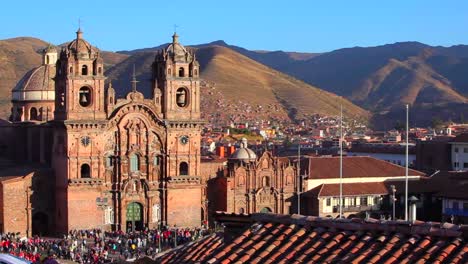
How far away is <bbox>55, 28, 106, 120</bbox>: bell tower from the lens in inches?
2800

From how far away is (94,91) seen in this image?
72000 mm

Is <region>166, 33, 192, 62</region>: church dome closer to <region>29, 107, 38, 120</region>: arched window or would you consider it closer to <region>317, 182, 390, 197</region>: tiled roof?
<region>29, 107, 38, 120</region>: arched window

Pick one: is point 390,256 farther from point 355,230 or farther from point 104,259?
point 104,259

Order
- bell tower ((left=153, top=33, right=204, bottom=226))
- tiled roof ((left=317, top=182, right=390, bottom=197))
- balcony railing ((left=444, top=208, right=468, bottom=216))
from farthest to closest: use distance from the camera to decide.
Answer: tiled roof ((left=317, top=182, right=390, bottom=197))
bell tower ((left=153, top=33, right=204, bottom=226))
balcony railing ((left=444, top=208, right=468, bottom=216))

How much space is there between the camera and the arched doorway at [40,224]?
238 ft

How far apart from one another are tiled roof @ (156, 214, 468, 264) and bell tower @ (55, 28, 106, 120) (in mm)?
55123

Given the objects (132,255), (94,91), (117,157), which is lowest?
(132,255)

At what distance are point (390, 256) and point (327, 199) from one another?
65318 mm

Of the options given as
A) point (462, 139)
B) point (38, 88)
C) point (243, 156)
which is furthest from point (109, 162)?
point (462, 139)

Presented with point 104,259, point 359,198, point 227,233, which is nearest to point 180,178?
point 359,198

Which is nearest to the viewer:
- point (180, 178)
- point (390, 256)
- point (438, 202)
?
point (390, 256)

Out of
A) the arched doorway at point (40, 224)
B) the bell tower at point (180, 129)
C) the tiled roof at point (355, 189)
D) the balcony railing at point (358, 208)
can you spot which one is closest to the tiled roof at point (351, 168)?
the tiled roof at point (355, 189)

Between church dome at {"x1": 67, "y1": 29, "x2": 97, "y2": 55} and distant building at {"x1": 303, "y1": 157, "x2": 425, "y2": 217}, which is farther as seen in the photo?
distant building at {"x1": 303, "y1": 157, "x2": 425, "y2": 217}

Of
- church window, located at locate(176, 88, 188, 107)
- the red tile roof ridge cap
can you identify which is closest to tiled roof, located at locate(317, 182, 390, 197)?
church window, located at locate(176, 88, 188, 107)
